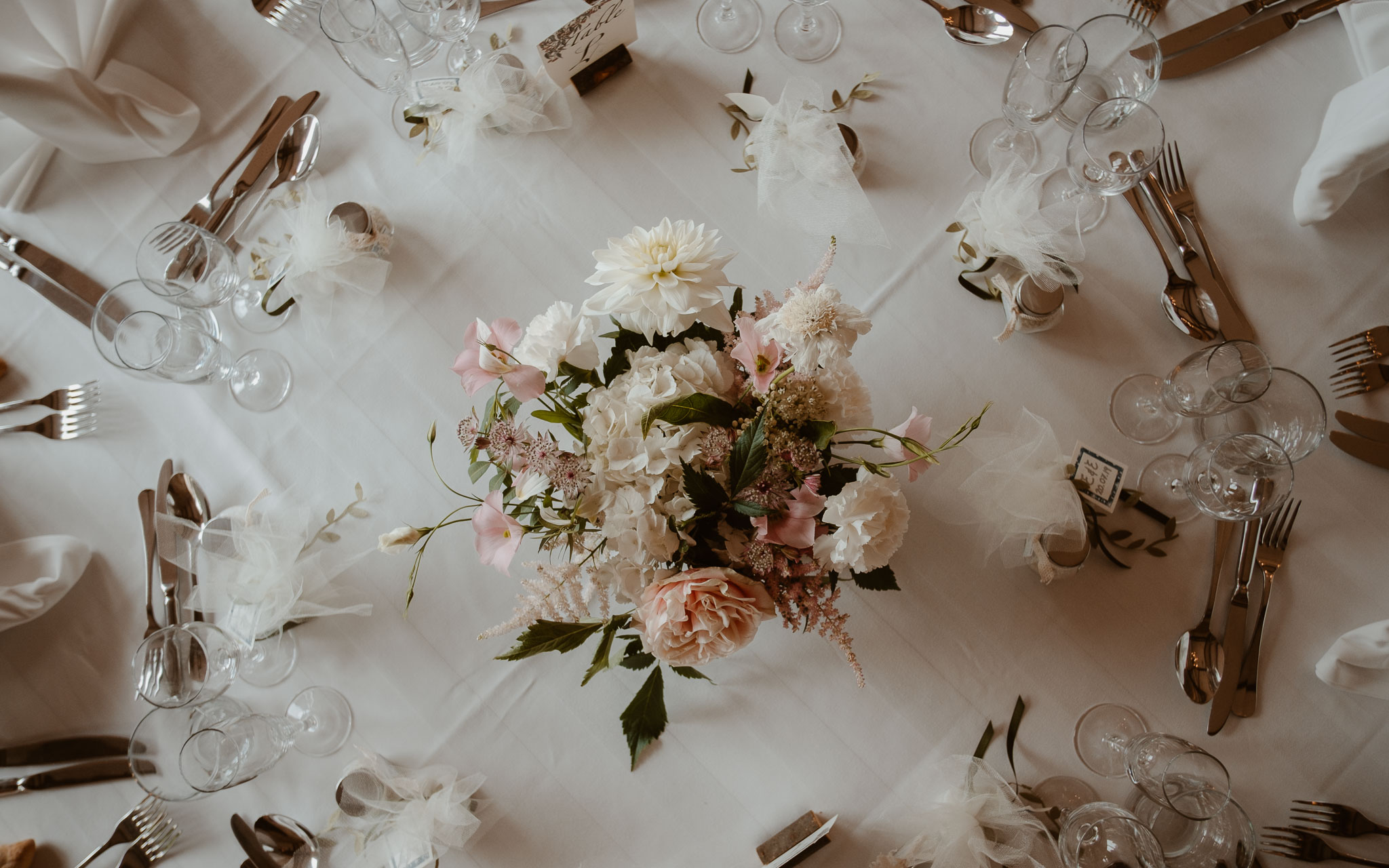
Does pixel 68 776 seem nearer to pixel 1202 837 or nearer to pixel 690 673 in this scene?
pixel 690 673

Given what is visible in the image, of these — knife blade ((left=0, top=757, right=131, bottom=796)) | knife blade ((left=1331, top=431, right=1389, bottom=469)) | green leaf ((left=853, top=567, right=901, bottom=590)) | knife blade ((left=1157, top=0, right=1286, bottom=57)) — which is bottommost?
knife blade ((left=1331, top=431, right=1389, bottom=469))

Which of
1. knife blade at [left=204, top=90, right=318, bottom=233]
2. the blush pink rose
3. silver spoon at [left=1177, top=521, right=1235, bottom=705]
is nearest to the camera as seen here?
the blush pink rose

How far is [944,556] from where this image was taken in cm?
137

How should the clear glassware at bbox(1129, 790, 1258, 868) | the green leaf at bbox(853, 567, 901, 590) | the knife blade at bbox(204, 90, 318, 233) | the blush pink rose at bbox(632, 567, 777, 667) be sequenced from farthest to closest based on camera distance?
the knife blade at bbox(204, 90, 318, 233) → the clear glassware at bbox(1129, 790, 1258, 868) → the green leaf at bbox(853, 567, 901, 590) → the blush pink rose at bbox(632, 567, 777, 667)

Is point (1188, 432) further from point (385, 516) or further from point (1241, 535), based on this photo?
point (385, 516)

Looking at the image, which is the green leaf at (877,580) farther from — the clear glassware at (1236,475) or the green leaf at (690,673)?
the clear glassware at (1236,475)

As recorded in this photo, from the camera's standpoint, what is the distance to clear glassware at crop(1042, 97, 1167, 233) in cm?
127

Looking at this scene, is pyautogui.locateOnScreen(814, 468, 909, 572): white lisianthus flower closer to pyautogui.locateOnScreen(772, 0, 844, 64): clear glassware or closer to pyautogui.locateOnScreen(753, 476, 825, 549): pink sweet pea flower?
pyautogui.locateOnScreen(753, 476, 825, 549): pink sweet pea flower

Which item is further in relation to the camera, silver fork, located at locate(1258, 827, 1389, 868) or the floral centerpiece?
silver fork, located at locate(1258, 827, 1389, 868)

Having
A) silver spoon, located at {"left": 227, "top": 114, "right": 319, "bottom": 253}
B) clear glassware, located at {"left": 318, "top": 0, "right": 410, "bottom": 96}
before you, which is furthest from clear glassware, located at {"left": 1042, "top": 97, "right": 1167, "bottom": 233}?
silver spoon, located at {"left": 227, "top": 114, "right": 319, "bottom": 253}

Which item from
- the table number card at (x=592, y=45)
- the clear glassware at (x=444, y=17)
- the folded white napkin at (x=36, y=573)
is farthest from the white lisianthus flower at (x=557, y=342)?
the folded white napkin at (x=36, y=573)

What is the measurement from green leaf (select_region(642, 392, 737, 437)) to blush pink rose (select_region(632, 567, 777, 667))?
0.18 metres

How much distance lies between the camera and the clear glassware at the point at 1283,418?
1.27 metres

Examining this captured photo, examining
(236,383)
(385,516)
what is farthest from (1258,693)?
(236,383)
